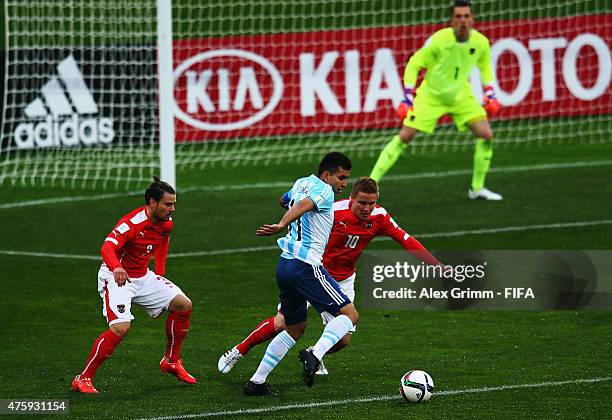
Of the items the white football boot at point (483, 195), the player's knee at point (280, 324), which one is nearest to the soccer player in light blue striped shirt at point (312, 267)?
the player's knee at point (280, 324)

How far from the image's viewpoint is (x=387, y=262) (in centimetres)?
1401

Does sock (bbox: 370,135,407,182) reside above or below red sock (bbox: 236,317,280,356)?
above

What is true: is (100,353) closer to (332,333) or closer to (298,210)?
(332,333)

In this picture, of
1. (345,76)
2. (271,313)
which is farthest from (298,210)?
(345,76)

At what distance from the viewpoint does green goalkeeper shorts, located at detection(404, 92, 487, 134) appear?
1639 cm

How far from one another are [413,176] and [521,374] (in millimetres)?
8961

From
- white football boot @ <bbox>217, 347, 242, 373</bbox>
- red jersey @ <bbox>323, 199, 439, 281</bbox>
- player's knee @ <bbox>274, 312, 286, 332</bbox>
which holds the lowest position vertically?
white football boot @ <bbox>217, 347, 242, 373</bbox>

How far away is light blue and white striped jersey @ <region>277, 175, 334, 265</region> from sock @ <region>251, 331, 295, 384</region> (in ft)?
1.96

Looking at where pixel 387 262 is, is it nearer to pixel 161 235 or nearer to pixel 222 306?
pixel 222 306

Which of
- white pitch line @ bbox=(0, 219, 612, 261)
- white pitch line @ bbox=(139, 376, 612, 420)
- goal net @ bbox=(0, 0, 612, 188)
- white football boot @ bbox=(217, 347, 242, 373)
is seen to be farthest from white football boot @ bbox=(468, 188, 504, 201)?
white football boot @ bbox=(217, 347, 242, 373)

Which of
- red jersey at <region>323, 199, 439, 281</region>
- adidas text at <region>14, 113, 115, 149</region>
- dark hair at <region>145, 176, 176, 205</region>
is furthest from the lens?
adidas text at <region>14, 113, 115, 149</region>

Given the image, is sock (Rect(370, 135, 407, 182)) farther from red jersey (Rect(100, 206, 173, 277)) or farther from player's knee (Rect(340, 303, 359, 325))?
player's knee (Rect(340, 303, 359, 325))

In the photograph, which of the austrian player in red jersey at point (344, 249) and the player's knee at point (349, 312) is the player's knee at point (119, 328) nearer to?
the austrian player in red jersey at point (344, 249)

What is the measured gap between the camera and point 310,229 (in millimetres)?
9422
